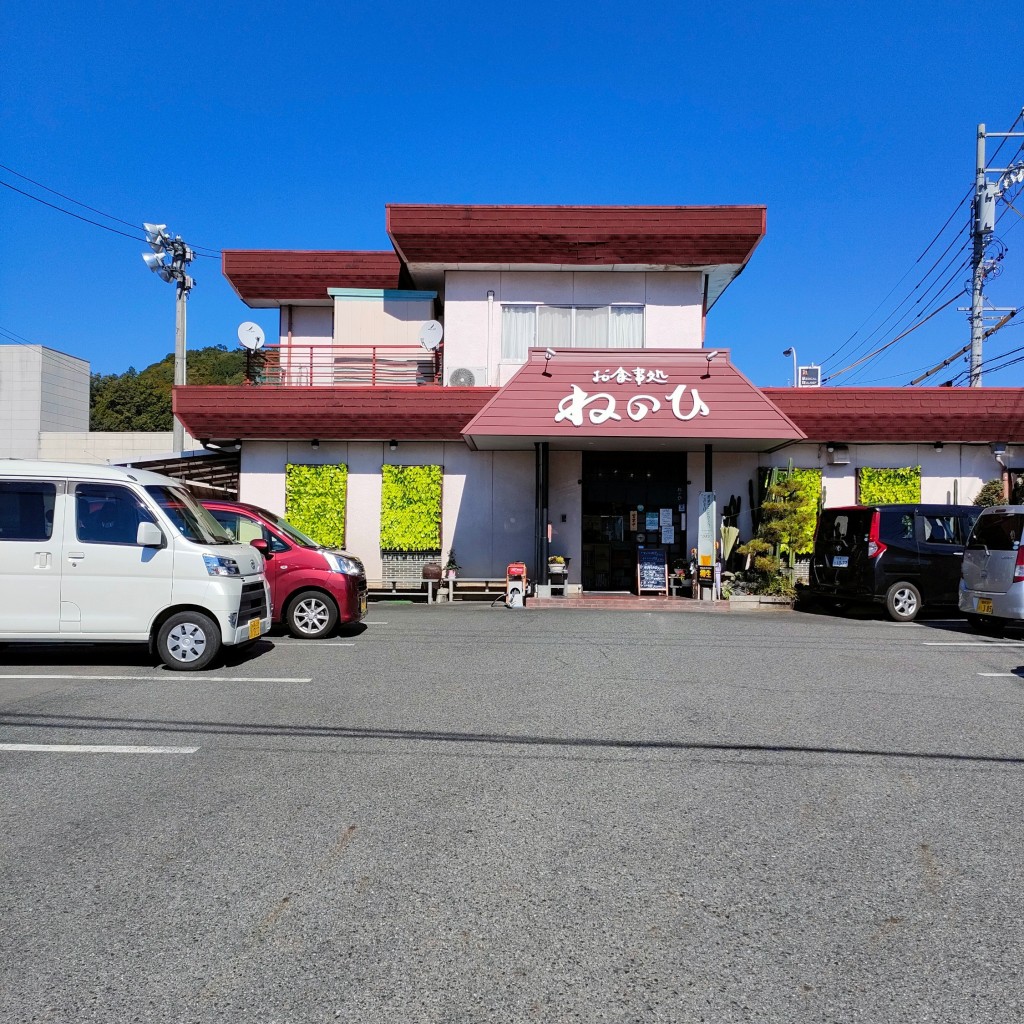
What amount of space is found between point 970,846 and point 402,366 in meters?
17.2

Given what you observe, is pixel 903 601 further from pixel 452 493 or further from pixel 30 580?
pixel 30 580

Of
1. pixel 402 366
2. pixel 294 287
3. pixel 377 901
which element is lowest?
pixel 377 901

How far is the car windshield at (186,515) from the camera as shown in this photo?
30.0 feet

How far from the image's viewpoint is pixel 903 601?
14.4 meters

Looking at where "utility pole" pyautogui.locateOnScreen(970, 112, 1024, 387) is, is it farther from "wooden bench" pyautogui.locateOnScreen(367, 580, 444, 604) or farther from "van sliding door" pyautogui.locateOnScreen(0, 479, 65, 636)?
"van sliding door" pyautogui.locateOnScreen(0, 479, 65, 636)

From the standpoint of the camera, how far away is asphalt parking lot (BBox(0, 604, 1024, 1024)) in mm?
3039

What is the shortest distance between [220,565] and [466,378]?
10585 mm

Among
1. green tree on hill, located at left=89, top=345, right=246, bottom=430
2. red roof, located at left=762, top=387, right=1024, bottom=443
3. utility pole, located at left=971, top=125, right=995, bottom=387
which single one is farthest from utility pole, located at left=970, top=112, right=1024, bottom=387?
green tree on hill, located at left=89, top=345, right=246, bottom=430

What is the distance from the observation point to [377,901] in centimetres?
368

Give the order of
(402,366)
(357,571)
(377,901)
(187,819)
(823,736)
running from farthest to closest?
1. (402,366)
2. (357,571)
3. (823,736)
4. (187,819)
5. (377,901)

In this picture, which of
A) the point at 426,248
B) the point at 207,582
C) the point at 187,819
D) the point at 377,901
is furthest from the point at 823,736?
the point at 426,248

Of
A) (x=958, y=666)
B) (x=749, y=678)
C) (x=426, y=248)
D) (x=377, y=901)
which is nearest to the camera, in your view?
(x=377, y=901)

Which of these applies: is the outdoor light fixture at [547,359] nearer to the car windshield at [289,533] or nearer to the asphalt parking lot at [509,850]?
the car windshield at [289,533]

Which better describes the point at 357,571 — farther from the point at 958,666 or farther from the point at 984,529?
the point at 984,529
